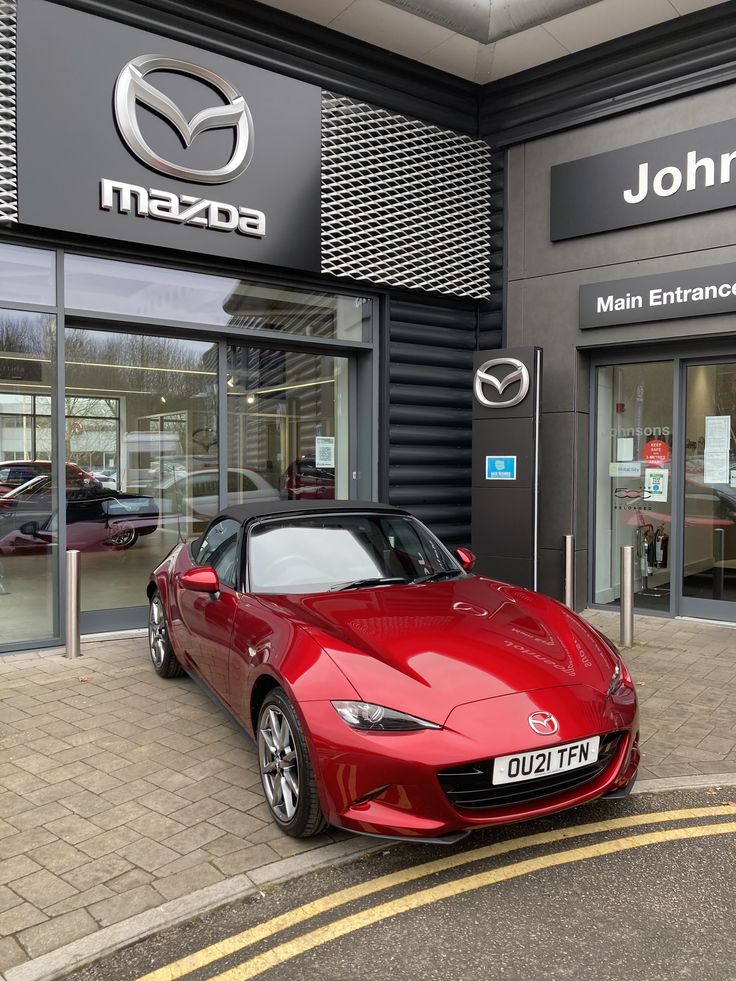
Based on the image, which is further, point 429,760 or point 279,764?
point 279,764

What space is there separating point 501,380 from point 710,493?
242cm

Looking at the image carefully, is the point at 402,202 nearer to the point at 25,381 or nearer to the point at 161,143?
the point at 161,143

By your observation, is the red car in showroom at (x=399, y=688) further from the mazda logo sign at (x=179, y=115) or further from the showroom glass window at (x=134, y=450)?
the mazda logo sign at (x=179, y=115)

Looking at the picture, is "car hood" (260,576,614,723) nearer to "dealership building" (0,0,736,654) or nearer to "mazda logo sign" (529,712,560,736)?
"mazda logo sign" (529,712,560,736)

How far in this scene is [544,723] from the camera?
3.07 metres

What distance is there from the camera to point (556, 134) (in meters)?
8.72

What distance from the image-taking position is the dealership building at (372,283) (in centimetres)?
687

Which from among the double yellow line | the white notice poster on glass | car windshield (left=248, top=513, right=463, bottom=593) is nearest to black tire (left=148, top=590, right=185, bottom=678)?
A: car windshield (left=248, top=513, right=463, bottom=593)

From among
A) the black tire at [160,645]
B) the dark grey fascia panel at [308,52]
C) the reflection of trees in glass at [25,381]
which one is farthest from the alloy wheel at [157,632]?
the dark grey fascia panel at [308,52]

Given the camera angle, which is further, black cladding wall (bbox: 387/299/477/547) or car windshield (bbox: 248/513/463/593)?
black cladding wall (bbox: 387/299/477/547)

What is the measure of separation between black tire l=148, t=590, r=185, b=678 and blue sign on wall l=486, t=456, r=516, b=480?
12.6ft

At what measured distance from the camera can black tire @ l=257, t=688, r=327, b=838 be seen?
3.20 m

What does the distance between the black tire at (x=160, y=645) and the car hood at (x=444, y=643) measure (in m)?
1.99

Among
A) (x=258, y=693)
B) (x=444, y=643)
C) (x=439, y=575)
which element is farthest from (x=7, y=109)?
(x=444, y=643)
